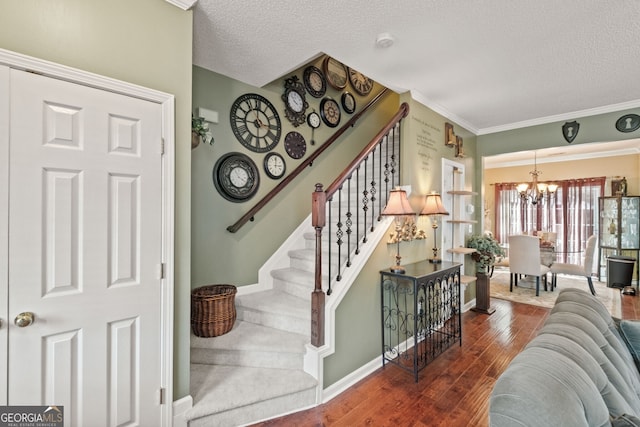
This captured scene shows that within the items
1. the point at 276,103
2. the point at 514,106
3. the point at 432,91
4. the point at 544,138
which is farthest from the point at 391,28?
the point at 544,138

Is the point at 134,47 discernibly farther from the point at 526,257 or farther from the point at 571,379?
the point at 526,257

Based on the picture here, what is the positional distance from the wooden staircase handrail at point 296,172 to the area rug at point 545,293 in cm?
413

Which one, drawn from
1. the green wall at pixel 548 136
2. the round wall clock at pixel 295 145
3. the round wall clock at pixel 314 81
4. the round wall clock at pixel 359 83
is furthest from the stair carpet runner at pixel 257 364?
the green wall at pixel 548 136

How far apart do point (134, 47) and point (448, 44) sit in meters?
2.30

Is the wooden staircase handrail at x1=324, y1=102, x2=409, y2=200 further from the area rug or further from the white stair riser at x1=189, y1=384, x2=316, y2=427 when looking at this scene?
the area rug

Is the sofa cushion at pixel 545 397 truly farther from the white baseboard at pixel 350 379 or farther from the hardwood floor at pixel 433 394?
the white baseboard at pixel 350 379

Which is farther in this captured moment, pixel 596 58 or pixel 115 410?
pixel 596 58

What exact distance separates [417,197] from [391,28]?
1.80 meters

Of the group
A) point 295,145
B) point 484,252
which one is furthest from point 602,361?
point 484,252

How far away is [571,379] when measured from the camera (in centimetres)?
92

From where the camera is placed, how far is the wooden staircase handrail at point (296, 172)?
305 centimetres

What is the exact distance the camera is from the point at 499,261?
607 centimetres

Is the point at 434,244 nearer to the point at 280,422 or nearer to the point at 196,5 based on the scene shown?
the point at 280,422

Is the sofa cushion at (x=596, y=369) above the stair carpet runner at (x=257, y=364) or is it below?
above
